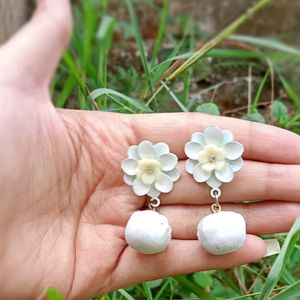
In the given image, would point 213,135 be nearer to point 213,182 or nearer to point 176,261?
point 213,182

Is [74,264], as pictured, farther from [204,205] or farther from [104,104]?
[104,104]

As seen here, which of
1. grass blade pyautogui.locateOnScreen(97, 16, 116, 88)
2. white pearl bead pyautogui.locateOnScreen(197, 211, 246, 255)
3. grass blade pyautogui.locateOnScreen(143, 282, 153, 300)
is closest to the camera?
white pearl bead pyautogui.locateOnScreen(197, 211, 246, 255)

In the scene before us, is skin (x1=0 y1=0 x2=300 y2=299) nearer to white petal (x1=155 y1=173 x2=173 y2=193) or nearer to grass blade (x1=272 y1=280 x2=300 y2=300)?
white petal (x1=155 y1=173 x2=173 y2=193)

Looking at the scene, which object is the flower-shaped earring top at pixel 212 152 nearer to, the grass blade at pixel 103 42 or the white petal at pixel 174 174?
the white petal at pixel 174 174

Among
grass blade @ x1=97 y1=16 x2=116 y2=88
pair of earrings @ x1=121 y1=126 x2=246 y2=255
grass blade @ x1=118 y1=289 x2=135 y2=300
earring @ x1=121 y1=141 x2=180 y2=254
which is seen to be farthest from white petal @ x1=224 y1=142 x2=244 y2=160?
grass blade @ x1=97 y1=16 x2=116 y2=88

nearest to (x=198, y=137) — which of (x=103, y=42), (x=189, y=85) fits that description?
(x=189, y=85)

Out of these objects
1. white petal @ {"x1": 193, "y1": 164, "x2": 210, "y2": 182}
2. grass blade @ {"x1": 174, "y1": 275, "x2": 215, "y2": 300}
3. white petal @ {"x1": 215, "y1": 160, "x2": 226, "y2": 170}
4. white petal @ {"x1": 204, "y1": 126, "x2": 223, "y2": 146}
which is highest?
white petal @ {"x1": 204, "y1": 126, "x2": 223, "y2": 146}
